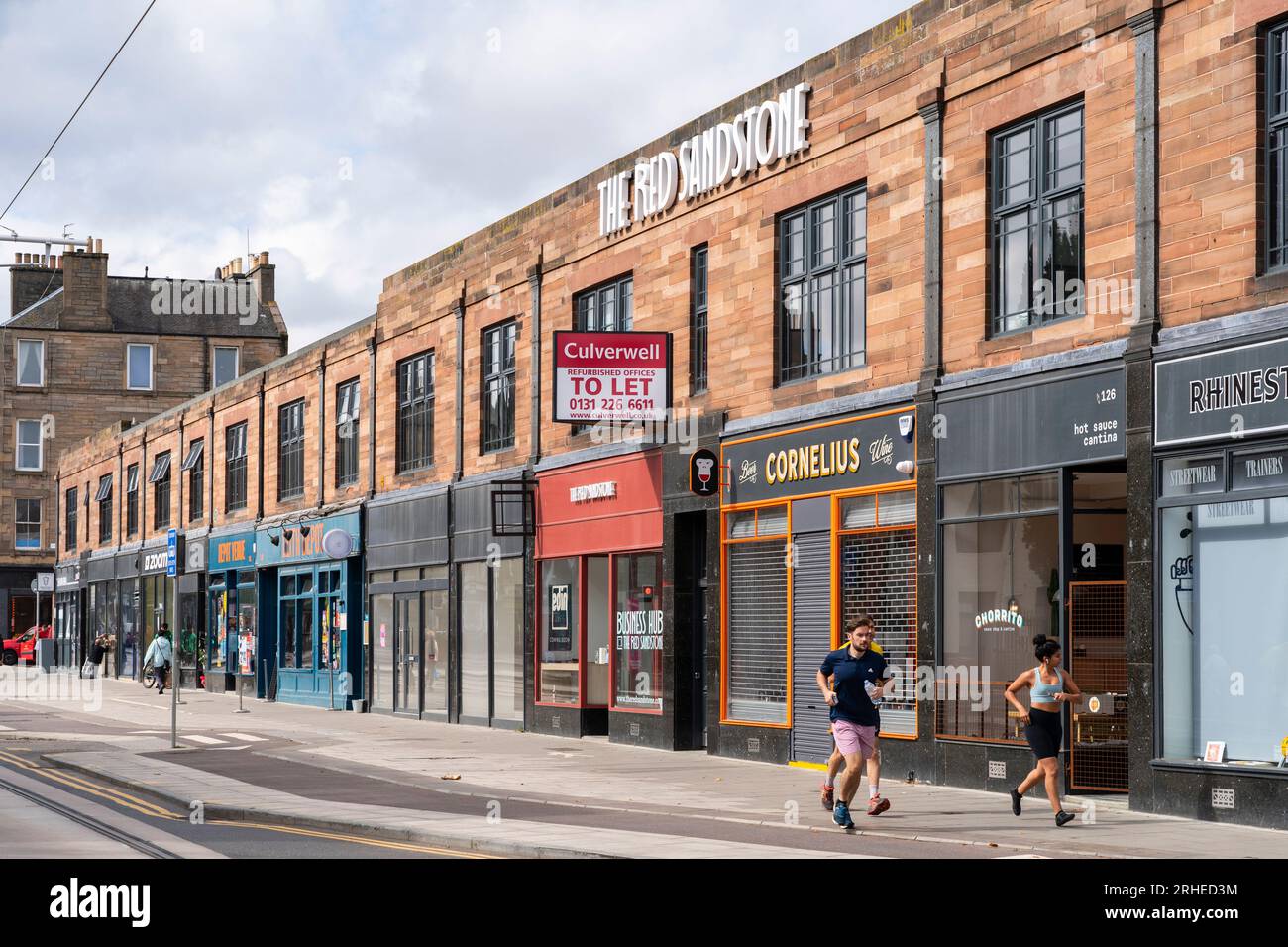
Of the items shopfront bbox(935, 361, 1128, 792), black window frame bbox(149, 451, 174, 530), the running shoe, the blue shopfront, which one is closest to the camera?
the running shoe

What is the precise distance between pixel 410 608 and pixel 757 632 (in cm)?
1301

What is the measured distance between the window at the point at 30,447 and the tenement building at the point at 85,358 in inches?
1.7

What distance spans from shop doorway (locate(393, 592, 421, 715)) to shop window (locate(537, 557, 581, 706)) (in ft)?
19.4

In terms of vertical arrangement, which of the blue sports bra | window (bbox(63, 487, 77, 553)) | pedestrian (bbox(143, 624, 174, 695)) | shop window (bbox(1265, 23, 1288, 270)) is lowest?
pedestrian (bbox(143, 624, 174, 695))

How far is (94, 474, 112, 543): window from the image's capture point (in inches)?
2425

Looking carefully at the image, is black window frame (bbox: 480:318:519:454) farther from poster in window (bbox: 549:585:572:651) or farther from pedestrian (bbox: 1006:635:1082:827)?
pedestrian (bbox: 1006:635:1082:827)

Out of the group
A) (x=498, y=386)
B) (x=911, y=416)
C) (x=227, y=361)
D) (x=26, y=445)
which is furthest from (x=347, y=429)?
(x=26, y=445)

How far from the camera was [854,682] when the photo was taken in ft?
51.1

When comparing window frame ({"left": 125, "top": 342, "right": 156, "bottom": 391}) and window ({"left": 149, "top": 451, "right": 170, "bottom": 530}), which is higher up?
window frame ({"left": 125, "top": 342, "right": 156, "bottom": 391})

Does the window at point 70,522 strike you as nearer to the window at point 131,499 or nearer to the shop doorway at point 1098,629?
the window at point 131,499

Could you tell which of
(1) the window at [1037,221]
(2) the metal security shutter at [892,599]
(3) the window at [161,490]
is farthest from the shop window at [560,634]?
(3) the window at [161,490]

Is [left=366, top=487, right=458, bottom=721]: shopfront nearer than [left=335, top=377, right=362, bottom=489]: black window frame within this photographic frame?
Yes

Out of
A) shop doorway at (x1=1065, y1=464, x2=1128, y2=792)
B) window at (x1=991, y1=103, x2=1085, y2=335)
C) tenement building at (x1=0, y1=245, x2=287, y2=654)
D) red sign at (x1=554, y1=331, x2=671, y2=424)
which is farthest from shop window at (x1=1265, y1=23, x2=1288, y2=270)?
tenement building at (x1=0, y1=245, x2=287, y2=654)

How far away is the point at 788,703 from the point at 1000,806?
5.25 meters
